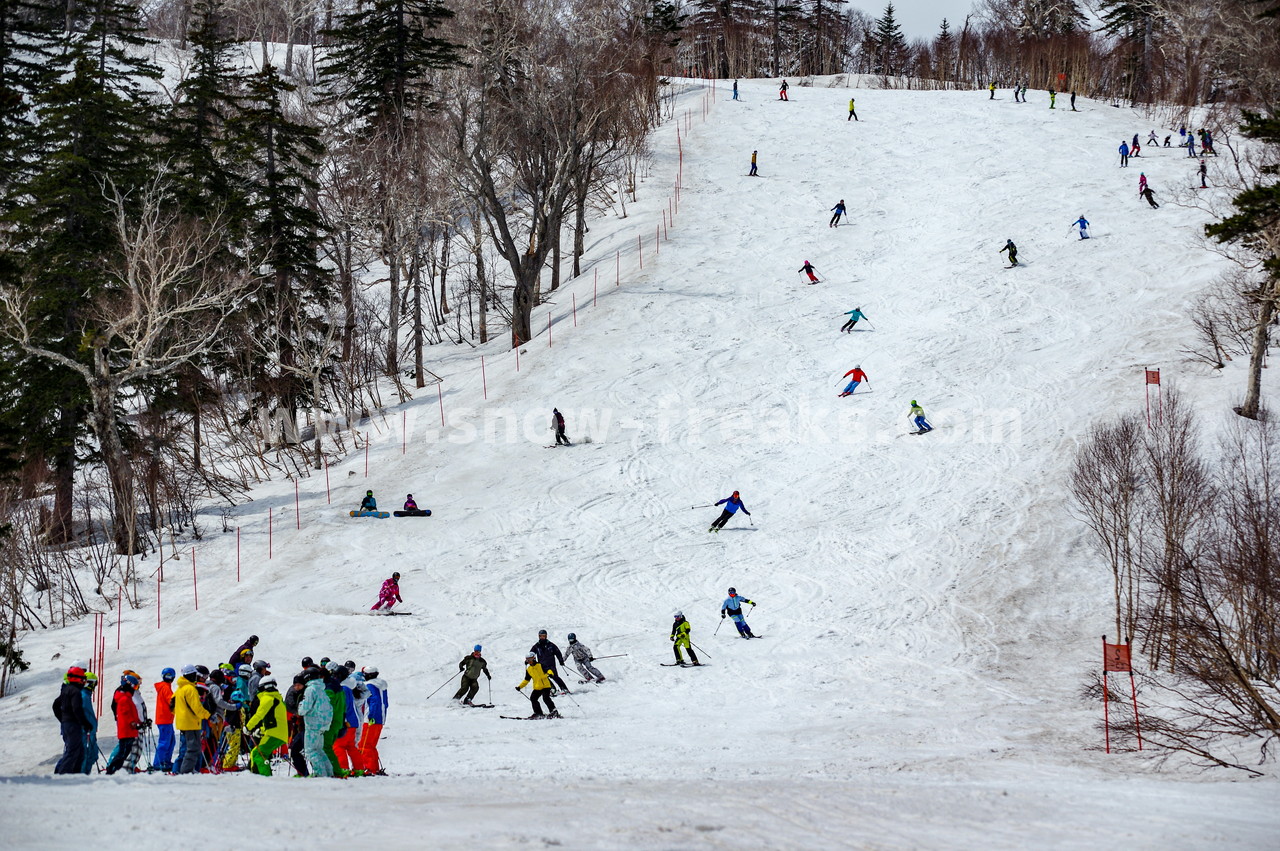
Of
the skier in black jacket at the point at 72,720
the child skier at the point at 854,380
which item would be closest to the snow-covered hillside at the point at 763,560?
the child skier at the point at 854,380

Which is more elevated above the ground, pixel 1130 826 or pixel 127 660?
pixel 1130 826

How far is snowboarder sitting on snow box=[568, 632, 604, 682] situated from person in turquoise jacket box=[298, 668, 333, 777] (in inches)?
260

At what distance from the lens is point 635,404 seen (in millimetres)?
33500

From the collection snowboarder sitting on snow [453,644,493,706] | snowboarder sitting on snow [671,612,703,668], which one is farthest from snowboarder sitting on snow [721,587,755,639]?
snowboarder sitting on snow [453,644,493,706]

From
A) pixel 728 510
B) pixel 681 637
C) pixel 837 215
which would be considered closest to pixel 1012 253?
pixel 837 215

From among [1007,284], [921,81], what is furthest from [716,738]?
[921,81]

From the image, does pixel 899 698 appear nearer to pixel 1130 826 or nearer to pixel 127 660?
pixel 1130 826

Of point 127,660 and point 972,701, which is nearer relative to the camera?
point 972,701

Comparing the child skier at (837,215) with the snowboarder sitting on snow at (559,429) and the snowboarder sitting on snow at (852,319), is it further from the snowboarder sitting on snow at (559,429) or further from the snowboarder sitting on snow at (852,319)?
the snowboarder sitting on snow at (559,429)

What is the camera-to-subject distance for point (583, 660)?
1739 centimetres

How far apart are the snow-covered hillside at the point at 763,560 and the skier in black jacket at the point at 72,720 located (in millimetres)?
2504

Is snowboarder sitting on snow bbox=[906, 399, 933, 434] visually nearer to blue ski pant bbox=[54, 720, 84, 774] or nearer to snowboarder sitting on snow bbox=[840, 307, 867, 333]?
snowboarder sitting on snow bbox=[840, 307, 867, 333]

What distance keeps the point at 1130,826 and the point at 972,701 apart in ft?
27.3

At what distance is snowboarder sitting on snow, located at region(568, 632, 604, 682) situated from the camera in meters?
17.3
